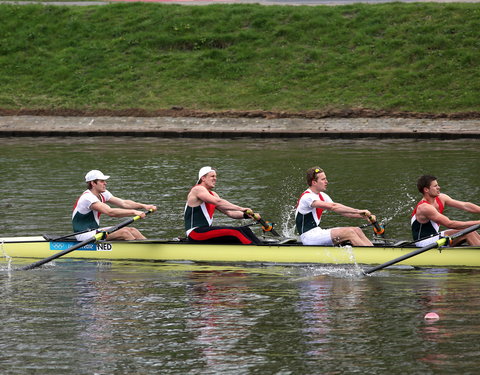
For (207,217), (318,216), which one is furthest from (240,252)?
(318,216)

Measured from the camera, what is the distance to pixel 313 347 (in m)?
12.8

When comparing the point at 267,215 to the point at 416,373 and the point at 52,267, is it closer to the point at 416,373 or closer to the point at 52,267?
the point at 52,267

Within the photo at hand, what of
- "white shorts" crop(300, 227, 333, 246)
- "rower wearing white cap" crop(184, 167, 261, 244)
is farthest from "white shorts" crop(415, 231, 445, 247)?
"rower wearing white cap" crop(184, 167, 261, 244)

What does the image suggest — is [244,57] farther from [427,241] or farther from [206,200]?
[427,241]

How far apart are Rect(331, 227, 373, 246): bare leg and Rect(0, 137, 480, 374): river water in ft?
1.65

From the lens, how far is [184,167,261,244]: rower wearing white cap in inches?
697

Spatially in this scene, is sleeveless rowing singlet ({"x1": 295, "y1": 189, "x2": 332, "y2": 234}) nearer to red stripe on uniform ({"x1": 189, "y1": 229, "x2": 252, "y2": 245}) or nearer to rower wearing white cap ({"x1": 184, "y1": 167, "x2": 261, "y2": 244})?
rower wearing white cap ({"x1": 184, "y1": 167, "x2": 261, "y2": 244})

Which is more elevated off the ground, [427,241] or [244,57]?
[244,57]

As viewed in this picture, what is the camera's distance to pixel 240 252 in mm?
17531

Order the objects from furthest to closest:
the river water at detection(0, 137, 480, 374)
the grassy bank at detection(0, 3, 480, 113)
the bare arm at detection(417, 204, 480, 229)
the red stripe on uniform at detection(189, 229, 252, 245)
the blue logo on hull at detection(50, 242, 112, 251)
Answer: the grassy bank at detection(0, 3, 480, 113), the blue logo on hull at detection(50, 242, 112, 251), the red stripe on uniform at detection(189, 229, 252, 245), the bare arm at detection(417, 204, 480, 229), the river water at detection(0, 137, 480, 374)

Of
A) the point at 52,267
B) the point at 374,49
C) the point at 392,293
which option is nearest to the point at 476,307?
the point at 392,293

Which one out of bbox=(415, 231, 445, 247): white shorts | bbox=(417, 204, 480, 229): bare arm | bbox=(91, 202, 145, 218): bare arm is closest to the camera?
bbox=(417, 204, 480, 229): bare arm

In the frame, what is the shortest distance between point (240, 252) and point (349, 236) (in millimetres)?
1817

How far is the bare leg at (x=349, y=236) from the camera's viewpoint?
17250mm
